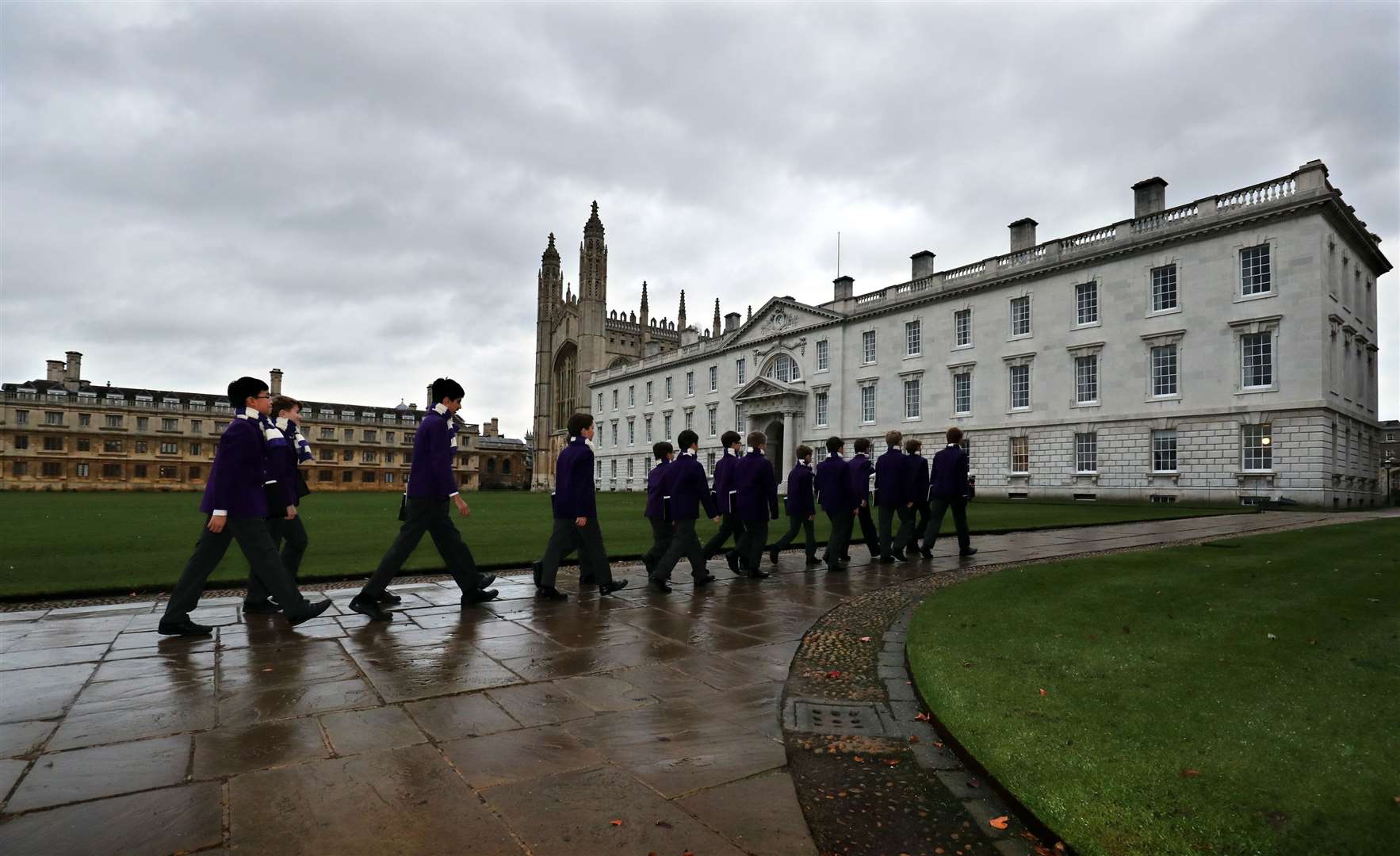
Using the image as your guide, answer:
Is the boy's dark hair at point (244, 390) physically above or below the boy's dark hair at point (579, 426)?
above

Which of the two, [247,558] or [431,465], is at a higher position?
[431,465]

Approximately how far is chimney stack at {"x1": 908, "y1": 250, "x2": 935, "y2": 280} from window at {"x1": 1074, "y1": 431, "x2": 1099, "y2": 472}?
1310 centimetres

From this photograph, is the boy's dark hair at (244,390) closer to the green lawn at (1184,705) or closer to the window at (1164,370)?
the green lawn at (1184,705)

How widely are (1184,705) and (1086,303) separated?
32400 millimetres

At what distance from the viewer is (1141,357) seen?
29.8 m

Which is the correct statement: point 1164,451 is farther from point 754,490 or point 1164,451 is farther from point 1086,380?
point 754,490

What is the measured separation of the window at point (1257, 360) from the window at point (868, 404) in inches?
707

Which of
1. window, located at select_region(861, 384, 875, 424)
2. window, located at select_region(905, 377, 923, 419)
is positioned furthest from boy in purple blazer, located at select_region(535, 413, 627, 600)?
window, located at select_region(861, 384, 875, 424)

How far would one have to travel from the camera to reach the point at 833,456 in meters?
10.7

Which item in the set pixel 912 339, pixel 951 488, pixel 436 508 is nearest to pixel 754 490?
pixel 951 488

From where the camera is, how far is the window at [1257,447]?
26.0 m

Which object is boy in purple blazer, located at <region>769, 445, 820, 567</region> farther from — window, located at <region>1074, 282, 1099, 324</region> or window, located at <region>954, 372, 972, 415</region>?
window, located at <region>954, 372, 972, 415</region>

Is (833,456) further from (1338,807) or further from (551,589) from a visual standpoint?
(1338,807)

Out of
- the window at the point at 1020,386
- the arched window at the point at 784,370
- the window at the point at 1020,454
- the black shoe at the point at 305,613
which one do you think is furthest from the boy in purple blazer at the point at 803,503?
the arched window at the point at 784,370
